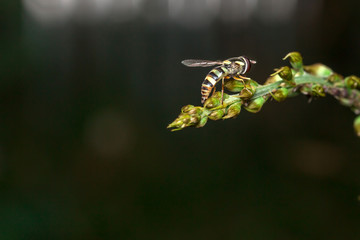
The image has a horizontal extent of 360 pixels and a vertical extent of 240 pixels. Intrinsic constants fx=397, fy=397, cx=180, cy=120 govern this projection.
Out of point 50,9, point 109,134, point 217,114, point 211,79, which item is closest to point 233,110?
point 217,114

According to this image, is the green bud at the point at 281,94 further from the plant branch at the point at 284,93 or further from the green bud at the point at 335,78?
the green bud at the point at 335,78

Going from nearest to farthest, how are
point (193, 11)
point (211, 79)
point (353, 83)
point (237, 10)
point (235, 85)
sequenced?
point (353, 83) < point (235, 85) < point (211, 79) < point (237, 10) < point (193, 11)

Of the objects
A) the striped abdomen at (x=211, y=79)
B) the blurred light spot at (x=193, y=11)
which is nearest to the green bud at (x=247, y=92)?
the striped abdomen at (x=211, y=79)

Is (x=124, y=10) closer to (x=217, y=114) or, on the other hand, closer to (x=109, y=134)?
(x=109, y=134)

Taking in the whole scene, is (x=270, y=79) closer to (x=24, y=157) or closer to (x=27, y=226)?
(x=27, y=226)

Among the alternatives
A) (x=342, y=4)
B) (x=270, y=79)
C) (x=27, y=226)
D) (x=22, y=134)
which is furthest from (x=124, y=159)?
(x=342, y=4)
